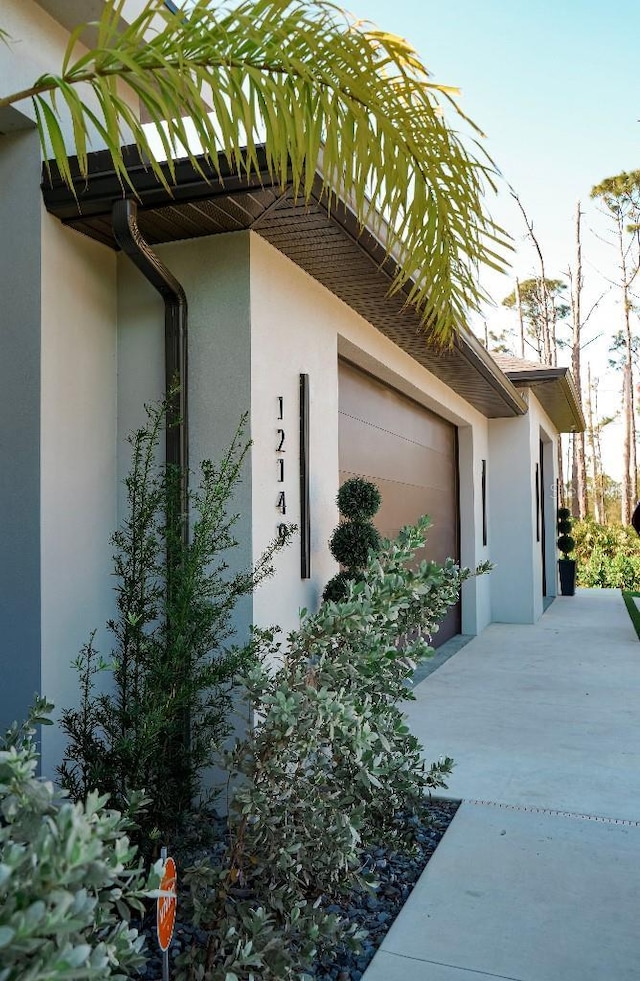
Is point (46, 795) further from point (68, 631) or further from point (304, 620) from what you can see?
point (68, 631)

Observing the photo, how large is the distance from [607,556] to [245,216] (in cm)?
1624

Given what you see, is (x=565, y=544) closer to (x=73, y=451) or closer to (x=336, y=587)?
(x=336, y=587)

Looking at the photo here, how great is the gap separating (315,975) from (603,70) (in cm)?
1299

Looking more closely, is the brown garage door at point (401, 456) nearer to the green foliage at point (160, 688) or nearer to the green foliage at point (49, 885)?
the green foliage at point (160, 688)

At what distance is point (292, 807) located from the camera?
8.47 feet

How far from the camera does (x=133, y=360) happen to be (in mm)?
4145

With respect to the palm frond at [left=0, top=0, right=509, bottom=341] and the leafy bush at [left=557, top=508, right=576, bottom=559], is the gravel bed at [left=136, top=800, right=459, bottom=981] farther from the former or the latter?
the leafy bush at [left=557, top=508, right=576, bottom=559]

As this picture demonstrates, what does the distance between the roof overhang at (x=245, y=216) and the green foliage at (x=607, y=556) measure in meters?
13.0

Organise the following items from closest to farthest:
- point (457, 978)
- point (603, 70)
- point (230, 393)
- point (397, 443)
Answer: point (457, 978), point (230, 393), point (397, 443), point (603, 70)

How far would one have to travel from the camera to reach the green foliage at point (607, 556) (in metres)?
16.7

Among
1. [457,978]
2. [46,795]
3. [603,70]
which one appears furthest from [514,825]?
[603,70]

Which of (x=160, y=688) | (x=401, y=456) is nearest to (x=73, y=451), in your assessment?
(x=160, y=688)

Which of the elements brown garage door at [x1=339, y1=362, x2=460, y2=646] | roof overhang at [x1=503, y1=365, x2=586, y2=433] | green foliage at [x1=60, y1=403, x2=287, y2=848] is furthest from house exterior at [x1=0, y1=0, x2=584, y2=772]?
roof overhang at [x1=503, y1=365, x2=586, y2=433]

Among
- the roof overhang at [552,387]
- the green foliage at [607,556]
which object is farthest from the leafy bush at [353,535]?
the green foliage at [607,556]
